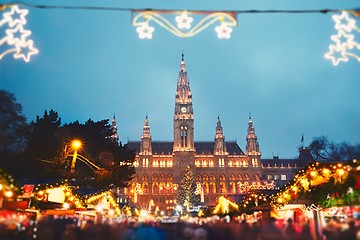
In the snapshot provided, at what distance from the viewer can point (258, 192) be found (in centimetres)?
3603

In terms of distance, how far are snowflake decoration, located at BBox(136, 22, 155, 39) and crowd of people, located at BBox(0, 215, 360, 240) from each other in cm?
519

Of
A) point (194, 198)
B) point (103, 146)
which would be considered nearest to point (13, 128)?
point (103, 146)

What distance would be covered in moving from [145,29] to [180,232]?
611cm

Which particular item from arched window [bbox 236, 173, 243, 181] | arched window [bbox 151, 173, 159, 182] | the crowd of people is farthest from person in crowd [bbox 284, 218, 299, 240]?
arched window [bbox 236, 173, 243, 181]

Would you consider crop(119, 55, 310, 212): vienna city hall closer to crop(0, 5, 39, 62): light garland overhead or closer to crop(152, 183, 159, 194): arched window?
crop(152, 183, 159, 194): arched window

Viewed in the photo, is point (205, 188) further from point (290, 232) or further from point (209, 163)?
point (290, 232)

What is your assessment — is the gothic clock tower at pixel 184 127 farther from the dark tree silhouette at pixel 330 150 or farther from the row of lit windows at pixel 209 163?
the dark tree silhouette at pixel 330 150

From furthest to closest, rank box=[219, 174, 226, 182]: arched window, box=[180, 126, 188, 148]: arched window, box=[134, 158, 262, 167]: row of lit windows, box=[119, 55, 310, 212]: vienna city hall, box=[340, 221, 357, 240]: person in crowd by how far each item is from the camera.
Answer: box=[180, 126, 188, 148]: arched window < box=[134, 158, 262, 167]: row of lit windows < box=[219, 174, 226, 182]: arched window < box=[119, 55, 310, 212]: vienna city hall < box=[340, 221, 357, 240]: person in crowd

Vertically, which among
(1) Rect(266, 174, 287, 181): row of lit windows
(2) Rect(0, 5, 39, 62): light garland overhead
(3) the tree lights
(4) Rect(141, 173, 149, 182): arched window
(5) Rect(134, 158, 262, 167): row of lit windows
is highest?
(5) Rect(134, 158, 262, 167): row of lit windows

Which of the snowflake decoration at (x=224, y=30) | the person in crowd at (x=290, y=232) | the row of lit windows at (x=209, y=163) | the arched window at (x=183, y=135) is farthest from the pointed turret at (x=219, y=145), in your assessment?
the snowflake decoration at (x=224, y=30)

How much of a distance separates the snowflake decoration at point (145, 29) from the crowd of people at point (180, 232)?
5191mm

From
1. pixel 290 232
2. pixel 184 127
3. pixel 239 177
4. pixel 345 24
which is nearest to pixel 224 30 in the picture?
pixel 345 24

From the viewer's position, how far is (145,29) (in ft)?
30.6

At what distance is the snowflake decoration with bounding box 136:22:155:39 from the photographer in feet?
30.5
